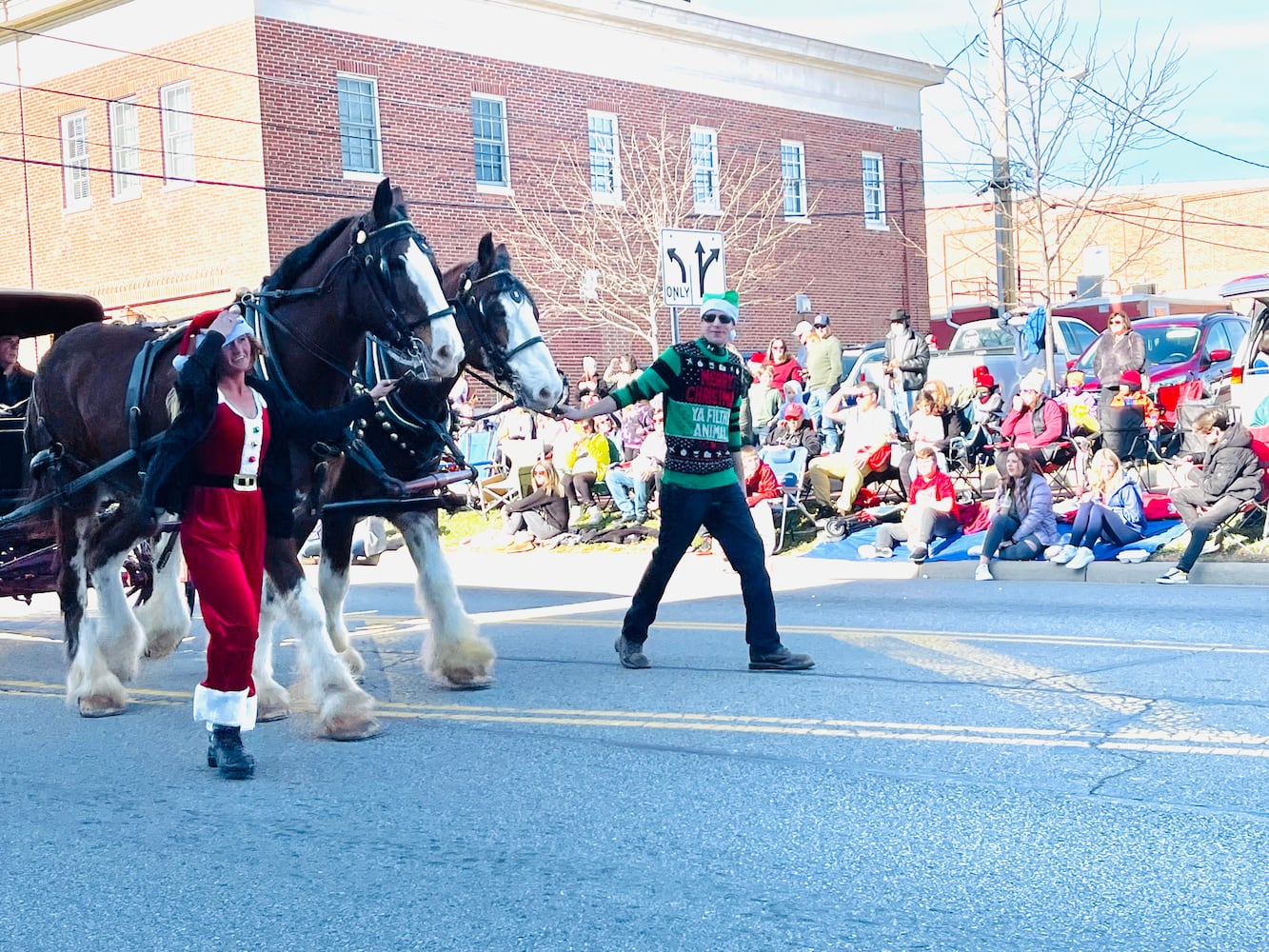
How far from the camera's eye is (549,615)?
490 inches

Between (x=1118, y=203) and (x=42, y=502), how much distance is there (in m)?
49.7

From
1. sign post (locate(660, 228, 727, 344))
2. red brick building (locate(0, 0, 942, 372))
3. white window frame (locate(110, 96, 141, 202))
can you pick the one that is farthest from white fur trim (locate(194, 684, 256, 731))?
white window frame (locate(110, 96, 141, 202))

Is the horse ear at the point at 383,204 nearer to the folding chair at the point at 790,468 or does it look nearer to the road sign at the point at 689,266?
the road sign at the point at 689,266

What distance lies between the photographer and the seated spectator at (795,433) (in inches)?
755

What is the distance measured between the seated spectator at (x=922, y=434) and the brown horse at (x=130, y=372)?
10.1 meters

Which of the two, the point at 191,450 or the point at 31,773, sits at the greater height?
the point at 191,450

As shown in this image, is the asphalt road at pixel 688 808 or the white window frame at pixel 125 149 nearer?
the asphalt road at pixel 688 808

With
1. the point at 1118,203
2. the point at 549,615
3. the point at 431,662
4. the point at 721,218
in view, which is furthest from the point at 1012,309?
→ the point at 1118,203

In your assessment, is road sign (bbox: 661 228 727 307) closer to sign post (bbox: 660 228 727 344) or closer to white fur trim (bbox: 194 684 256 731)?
sign post (bbox: 660 228 727 344)

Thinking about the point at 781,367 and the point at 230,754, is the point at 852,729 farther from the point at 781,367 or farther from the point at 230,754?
the point at 781,367

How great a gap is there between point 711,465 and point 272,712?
2.73 metres

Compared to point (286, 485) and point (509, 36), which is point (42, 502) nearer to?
point (286, 485)

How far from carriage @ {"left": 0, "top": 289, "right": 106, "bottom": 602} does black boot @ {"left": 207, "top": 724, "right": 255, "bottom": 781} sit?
3758 millimetres

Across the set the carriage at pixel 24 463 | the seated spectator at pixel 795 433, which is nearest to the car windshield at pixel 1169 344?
the seated spectator at pixel 795 433
